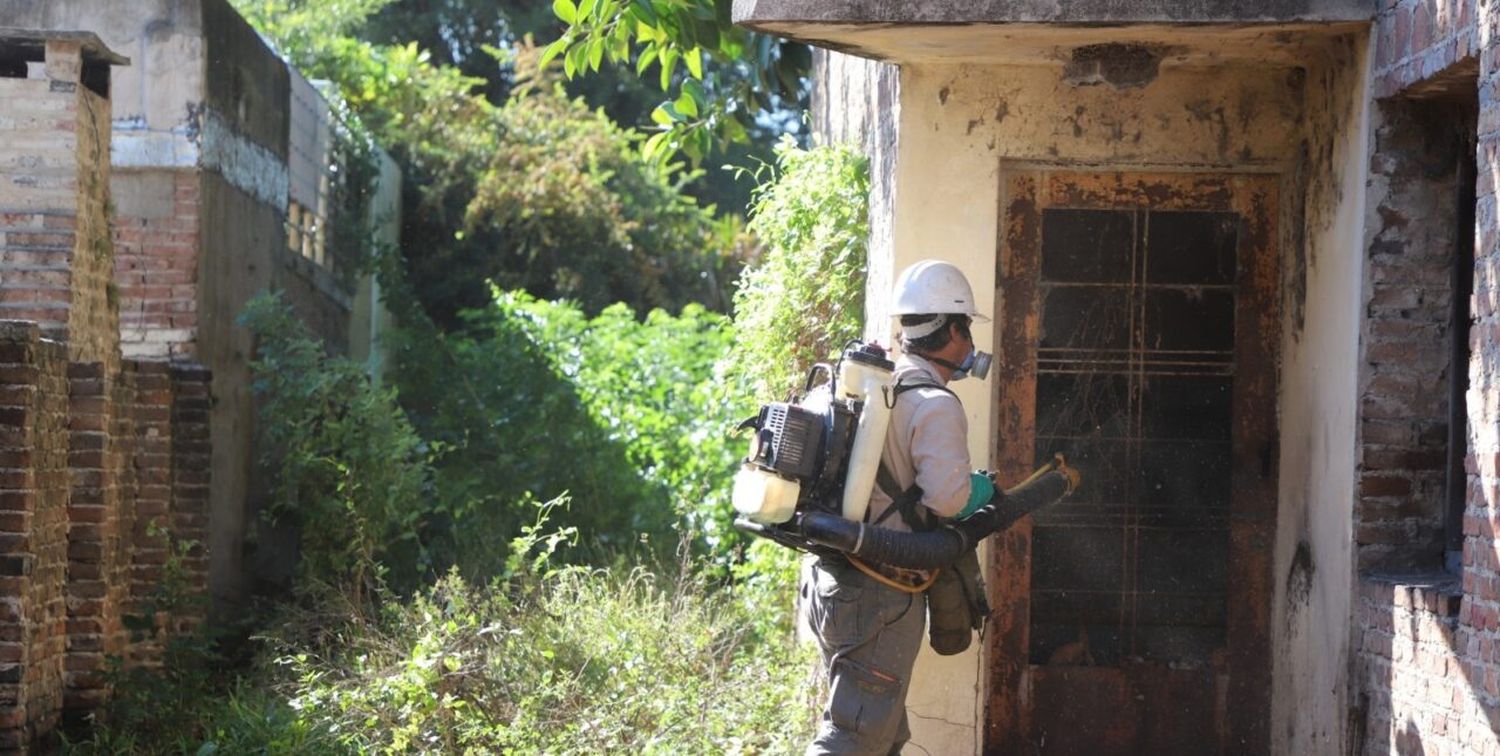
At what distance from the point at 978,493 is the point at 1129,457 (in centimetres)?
140

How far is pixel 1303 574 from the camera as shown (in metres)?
6.08

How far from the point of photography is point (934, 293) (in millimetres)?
5480

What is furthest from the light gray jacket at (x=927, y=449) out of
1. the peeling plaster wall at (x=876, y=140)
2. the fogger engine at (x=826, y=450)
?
the peeling plaster wall at (x=876, y=140)

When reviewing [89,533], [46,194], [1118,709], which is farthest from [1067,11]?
[89,533]

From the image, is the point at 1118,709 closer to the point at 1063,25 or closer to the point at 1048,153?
the point at 1048,153

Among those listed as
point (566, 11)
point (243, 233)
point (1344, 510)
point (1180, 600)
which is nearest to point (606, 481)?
point (243, 233)

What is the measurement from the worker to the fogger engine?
13 cm

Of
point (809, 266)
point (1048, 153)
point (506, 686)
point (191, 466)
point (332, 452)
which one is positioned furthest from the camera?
point (332, 452)

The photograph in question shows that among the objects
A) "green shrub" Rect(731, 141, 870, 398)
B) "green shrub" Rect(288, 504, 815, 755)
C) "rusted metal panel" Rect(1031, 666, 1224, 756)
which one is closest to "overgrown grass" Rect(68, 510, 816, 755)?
"green shrub" Rect(288, 504, 815, 755)

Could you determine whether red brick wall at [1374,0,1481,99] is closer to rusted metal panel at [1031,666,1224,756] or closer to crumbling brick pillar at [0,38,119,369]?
rusted metal panel at [1031,666,1224,756]

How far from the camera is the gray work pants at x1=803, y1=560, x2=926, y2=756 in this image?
5355mm

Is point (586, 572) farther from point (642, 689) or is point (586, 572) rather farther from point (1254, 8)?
point (1254, 8)

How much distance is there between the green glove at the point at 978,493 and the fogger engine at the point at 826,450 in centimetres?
35

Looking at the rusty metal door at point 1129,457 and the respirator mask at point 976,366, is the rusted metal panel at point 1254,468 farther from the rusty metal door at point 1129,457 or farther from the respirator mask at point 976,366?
the respirator mask at point 976,366
